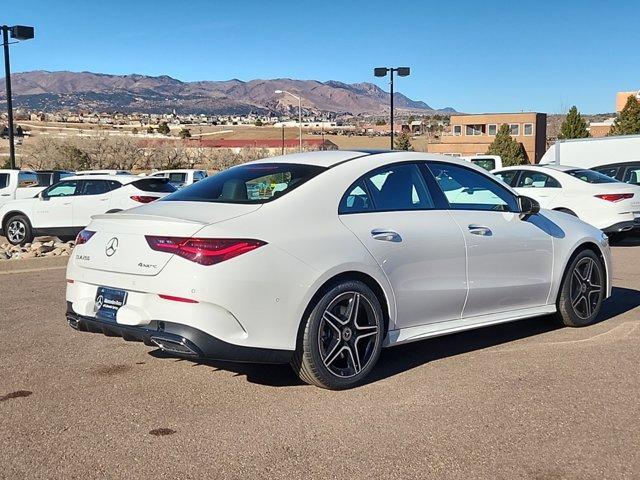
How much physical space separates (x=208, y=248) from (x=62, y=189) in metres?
13.3

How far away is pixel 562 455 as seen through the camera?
3900mm

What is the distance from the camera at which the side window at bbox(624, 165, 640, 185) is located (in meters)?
15.7

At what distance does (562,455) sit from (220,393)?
2167 mm

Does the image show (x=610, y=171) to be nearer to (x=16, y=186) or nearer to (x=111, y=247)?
(x=111, y=247)

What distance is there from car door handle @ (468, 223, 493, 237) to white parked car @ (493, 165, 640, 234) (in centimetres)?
810

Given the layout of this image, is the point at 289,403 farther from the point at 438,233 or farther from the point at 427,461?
the point at 438,233

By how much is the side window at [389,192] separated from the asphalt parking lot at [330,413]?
119 cm

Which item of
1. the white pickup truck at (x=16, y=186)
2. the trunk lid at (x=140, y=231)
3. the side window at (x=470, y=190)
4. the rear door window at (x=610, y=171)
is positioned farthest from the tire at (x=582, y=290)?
the white pickup truck at (x=16, y=186)

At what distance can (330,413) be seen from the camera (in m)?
4.53

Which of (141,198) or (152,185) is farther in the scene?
(152,185)

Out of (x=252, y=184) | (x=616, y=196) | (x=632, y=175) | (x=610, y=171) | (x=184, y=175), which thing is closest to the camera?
(x=252, y=184)

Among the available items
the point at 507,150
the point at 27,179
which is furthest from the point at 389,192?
the point at 507,150

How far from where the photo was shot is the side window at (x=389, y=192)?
5.24 meters

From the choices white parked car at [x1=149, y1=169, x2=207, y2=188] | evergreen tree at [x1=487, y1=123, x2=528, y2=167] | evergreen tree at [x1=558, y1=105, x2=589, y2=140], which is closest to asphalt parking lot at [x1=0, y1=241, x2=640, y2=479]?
white parked car at [x1=149, y1=169, x2=207, y2=188]
